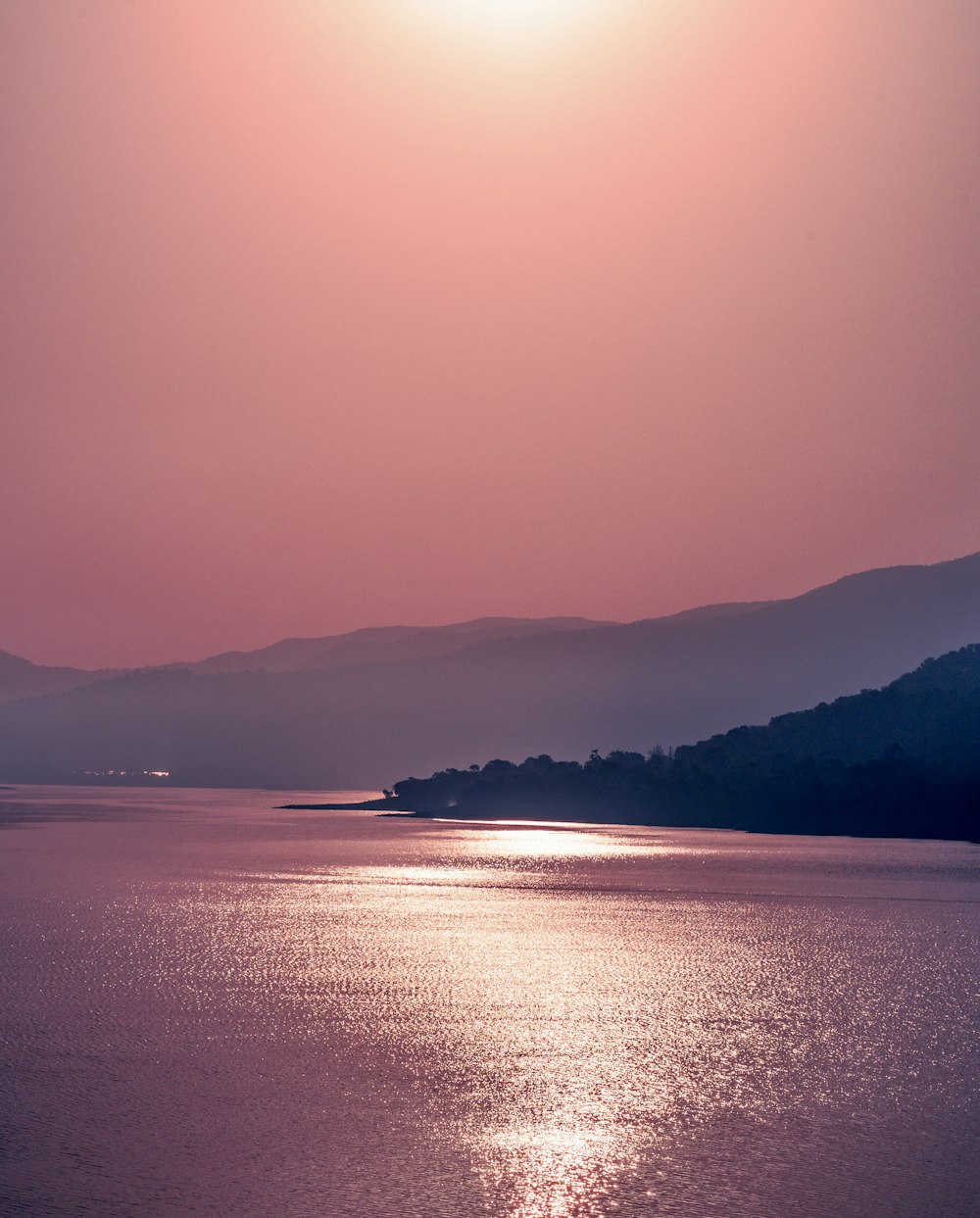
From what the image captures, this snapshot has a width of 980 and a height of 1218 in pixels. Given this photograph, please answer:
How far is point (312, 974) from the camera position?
29141 millimetres

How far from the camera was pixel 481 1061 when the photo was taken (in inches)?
781

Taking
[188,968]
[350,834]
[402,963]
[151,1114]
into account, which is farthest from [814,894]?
[350,834]

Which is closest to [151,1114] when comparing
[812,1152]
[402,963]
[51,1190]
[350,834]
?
[51,1190]

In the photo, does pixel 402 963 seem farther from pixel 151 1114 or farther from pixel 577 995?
pixel 151 1114

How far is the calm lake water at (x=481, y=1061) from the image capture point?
13852 mm

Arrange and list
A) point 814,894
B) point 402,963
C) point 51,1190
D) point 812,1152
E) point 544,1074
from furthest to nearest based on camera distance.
Answer: point 814,894 < point 402,963 < point 544,1074 < point 812,1152 < point 51,1190

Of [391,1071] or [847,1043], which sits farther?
Result: [847,1043]

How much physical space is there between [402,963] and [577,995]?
6457 millimetres

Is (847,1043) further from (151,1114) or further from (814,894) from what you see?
(814,894)

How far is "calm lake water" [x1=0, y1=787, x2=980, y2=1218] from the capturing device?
13.9 m

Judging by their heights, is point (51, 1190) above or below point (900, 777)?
below

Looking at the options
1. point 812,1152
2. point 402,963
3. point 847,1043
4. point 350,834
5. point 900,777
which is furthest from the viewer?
point 900,777

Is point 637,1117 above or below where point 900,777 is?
below

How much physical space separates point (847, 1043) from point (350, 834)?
10920 cm
